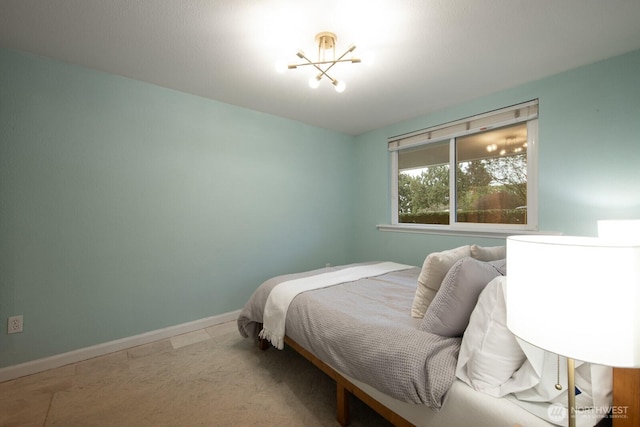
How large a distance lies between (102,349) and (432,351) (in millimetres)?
2554

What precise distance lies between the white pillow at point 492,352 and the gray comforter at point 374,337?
0.29 ft

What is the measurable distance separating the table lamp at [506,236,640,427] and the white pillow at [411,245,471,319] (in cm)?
80

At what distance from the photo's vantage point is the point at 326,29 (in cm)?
170

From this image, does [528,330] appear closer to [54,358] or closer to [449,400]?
[449,400]

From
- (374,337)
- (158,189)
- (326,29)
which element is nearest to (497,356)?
(374,337)

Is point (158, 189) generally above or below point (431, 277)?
above

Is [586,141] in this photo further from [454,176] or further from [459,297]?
[459,297]

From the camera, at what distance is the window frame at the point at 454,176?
8.06ft

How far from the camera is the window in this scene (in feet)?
8.35

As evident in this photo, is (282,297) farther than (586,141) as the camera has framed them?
No

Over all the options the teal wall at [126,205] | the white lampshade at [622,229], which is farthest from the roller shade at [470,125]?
the teal wall at [126,205]

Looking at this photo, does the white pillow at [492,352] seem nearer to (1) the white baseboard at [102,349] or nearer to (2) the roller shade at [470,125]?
(2) the roller shade at [470,125]

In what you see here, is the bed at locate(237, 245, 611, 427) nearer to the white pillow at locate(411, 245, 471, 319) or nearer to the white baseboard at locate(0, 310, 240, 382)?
the white pillow at locate(411, 245, 471, 319)

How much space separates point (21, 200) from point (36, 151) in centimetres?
37
